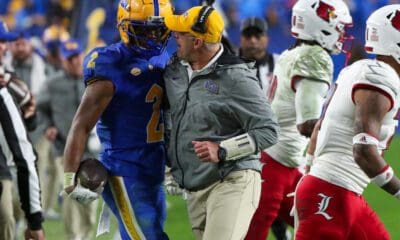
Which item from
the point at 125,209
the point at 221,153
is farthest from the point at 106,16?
the point at 221,153

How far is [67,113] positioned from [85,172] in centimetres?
518

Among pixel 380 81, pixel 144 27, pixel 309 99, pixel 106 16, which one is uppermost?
pixel 144 27

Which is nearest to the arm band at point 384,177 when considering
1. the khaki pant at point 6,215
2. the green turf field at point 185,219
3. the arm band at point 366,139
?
the arm band at point 366,139

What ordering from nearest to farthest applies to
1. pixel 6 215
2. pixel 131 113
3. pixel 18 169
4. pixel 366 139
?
pixel 366 139 → pixel 131 113 → pixel 18 169 → pixel 6 215

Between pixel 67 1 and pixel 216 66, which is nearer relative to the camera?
pixel 216 66

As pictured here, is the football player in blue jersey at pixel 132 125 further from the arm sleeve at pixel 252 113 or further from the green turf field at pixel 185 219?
the green turf field at pixel 185 219

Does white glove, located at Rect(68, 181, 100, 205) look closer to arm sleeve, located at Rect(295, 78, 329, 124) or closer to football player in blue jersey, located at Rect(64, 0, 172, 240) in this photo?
football player in blue jersey, located at Rect(64, 0, 172, 240)

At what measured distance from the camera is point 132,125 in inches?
241

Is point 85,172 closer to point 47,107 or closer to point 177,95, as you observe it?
point 177,95

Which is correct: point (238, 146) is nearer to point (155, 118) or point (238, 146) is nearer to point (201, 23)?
point (155, 118)

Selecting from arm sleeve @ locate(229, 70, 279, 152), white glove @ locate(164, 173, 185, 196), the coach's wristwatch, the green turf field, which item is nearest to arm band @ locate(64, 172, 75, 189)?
white glove @ locate(164, 173, 185, 196)

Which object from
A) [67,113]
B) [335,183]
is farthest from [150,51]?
[67,113]

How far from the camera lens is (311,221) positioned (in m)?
5.98

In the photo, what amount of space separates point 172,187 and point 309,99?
1318 millimetres
